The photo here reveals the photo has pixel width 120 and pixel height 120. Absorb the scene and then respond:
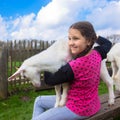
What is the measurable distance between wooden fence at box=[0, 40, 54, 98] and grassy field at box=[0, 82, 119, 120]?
0.28m

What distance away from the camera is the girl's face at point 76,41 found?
125 inches

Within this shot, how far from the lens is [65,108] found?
3.31 m

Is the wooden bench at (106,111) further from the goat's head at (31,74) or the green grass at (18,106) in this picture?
the green grass at (18,106)

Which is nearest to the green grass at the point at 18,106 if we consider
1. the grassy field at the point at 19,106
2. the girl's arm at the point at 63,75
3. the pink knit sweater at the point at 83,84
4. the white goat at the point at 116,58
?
the grassy field at the point at 19,106

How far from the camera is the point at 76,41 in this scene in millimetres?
3172

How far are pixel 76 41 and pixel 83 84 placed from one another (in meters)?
0.46

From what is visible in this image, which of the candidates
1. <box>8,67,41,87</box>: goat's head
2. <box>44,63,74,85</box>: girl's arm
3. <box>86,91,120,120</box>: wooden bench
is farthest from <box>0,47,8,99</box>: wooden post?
<box>44,63,74,85</box>: girl's arm

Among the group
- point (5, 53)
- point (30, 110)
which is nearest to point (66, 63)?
point (30, 110)

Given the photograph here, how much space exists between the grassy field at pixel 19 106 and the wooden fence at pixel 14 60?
275mm

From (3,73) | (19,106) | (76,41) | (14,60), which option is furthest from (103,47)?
(14,60)

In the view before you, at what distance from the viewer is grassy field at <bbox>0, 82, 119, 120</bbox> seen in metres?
6.09

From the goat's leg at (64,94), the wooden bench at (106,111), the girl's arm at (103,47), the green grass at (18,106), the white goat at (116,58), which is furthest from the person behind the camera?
the green grass at (18,106)

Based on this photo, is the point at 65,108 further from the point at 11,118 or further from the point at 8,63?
the point at 8,63

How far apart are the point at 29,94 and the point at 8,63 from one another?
998 millimetres
